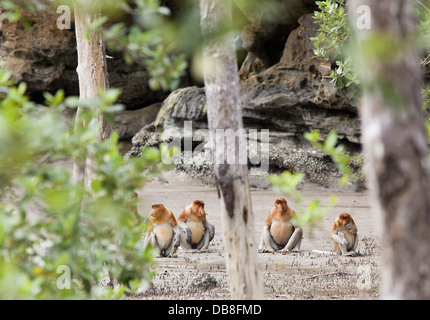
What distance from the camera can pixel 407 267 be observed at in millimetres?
Result: 1826

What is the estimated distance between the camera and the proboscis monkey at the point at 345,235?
25.7 feet

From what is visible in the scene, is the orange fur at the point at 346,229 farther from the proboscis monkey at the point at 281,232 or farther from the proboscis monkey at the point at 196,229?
the proboscis monkey at the point at 196,229

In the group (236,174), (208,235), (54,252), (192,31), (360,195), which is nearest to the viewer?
(192,31)

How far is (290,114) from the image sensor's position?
14023 millimetres

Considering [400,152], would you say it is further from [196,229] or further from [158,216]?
[196,229]

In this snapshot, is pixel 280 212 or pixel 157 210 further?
pixel 280 212

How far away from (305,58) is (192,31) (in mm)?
11890

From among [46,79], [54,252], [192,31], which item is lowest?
[54,252]

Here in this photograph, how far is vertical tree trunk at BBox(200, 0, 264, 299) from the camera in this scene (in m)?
3.38

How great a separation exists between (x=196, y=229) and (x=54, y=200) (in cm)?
642

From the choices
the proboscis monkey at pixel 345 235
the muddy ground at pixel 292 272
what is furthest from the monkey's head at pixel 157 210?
the proboscis monkey at pixel 345 235

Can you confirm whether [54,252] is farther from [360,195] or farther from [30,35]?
[30,35]

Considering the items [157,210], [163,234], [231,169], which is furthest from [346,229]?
[231,169]

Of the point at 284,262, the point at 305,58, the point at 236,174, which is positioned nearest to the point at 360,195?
the point at 305,58
